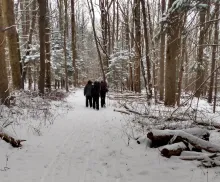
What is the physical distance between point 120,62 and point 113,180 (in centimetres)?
2510

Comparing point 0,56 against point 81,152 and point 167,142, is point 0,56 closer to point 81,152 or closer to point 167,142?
point 81,152

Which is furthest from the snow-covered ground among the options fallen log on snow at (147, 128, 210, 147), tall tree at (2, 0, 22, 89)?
tall tree at (2, 0, 22, 89)

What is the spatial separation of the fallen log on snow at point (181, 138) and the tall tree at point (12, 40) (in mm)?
9524

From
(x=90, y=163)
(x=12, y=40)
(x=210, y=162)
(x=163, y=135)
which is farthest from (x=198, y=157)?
(x=12, y=40)

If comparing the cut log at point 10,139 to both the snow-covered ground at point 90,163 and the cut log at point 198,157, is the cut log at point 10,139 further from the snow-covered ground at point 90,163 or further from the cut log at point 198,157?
the cut log at point 198,157

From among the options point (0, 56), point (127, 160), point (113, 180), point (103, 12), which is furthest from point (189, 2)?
point (103, 12)

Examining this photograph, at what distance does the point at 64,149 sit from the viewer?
5.95 m

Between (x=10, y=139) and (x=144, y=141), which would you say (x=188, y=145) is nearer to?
(x=144, y=141)

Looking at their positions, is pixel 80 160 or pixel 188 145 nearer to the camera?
pixel 80 160

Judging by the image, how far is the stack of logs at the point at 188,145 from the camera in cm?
496

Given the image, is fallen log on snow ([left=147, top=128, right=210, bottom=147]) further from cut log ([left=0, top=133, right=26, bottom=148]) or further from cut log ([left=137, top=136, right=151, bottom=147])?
cut log ([left=0, top=133, right=26, bottom=148])

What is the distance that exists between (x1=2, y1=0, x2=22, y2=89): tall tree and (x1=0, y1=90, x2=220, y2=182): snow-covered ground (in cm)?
788

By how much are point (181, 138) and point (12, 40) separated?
35.6 ft

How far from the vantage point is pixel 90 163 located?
509 cm
